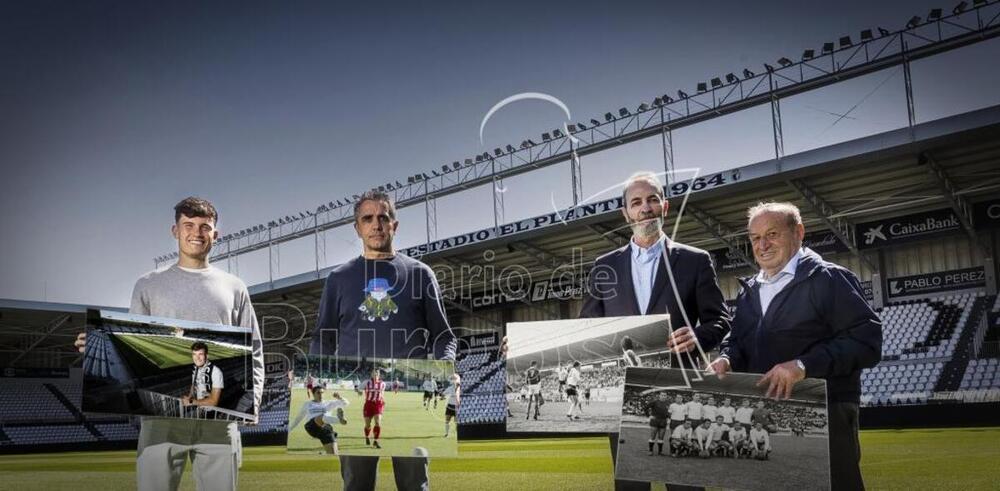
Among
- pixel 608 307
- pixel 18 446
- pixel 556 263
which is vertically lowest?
pixel 18 446

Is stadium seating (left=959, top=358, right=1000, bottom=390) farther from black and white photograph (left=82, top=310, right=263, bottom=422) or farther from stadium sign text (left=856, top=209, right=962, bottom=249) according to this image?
black and white photograph (left=82, top=310, right=263, bottom=422)

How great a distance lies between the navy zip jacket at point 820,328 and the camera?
11.5 ft

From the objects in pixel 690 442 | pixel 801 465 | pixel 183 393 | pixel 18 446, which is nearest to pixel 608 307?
pixel 690 442

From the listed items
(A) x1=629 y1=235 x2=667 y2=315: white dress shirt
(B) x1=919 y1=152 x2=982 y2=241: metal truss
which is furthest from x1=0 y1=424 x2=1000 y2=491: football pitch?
(B) x1=919 y1=152 x2=982 y2=241: metal truss

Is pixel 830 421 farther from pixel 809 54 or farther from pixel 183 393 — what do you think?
pixel 809 54

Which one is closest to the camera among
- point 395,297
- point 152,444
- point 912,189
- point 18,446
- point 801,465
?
point 801,465

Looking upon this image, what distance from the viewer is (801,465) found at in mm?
3385

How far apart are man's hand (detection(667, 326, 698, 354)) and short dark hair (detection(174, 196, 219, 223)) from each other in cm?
268

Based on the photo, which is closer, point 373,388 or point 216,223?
point 373,388

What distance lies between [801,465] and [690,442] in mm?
455

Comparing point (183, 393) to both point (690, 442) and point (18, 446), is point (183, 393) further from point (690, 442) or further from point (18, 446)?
point (18, 446)

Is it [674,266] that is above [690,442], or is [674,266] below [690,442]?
above

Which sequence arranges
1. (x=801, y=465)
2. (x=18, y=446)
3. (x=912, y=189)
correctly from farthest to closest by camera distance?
(x=18, y=446) → (x=912, y=189) → (x=801, y=465)

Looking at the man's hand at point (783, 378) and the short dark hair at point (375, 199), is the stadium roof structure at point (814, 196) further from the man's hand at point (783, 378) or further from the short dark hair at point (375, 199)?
the man's hand at point (783, 378)
